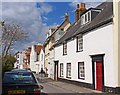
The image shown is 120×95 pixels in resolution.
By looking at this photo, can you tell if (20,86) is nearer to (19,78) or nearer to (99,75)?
(19,78)

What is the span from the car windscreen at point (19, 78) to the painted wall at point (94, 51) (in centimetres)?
772

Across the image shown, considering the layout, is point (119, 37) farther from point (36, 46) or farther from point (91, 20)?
point (36, 46)

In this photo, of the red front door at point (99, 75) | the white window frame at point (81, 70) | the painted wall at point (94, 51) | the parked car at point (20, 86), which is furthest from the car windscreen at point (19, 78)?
the white window frame at point (81, 70)

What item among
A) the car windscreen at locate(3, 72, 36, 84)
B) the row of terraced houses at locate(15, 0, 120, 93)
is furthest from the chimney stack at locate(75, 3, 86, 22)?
the car windscreen at locate(3, 72, 36, 84)

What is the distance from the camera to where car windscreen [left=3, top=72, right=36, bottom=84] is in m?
11.3

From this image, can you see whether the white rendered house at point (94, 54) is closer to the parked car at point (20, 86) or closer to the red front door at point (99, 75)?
the red front door at point (99, 75)

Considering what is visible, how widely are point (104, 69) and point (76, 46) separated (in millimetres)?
7932

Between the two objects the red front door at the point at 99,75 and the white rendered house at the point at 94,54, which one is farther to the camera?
the red front door at the point at 99,75

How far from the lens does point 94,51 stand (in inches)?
836

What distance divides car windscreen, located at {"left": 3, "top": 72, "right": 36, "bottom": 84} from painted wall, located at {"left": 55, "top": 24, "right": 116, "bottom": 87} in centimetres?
772

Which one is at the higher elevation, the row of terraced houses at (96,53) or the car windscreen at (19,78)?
the row of terraced houses at (96,53)

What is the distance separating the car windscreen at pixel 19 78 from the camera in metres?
11.3

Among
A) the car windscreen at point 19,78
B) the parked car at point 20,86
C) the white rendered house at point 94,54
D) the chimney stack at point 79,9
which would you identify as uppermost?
the chimney stack at point 79,9

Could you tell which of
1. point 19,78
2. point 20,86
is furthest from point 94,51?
point 20,86
